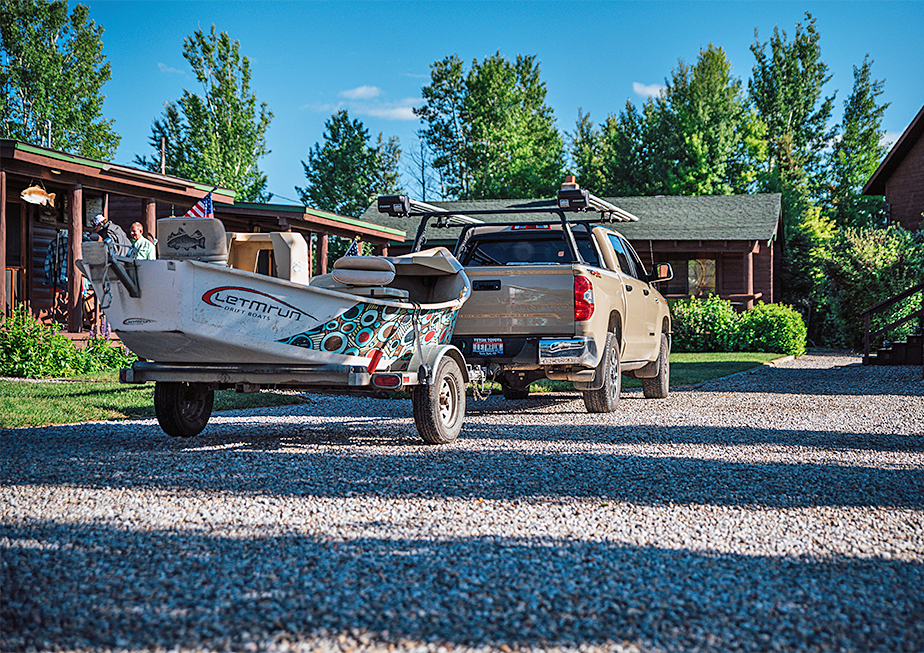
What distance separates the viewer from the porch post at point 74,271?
574 inches

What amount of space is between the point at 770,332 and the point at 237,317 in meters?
20.4

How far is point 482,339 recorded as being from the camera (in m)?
8.75

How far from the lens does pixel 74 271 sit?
14.9m

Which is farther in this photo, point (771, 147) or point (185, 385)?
point (771, 147)

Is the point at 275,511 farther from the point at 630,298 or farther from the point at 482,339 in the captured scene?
the point at 630,298

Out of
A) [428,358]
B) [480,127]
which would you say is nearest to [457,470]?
[428,358]

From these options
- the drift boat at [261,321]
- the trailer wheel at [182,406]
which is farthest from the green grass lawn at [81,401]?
the drift boat at [261,321]

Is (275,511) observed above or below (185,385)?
below

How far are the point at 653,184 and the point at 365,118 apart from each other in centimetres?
2071

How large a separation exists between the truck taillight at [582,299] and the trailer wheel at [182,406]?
3.51 meters

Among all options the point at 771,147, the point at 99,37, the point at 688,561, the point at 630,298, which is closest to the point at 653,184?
the point at 771,147

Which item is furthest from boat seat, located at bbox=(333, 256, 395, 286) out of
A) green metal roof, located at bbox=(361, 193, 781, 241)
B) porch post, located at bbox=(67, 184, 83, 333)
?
green metal roof, located at bbox=(361, 193, 781, 241)

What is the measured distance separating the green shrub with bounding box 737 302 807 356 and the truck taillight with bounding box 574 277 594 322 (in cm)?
1689

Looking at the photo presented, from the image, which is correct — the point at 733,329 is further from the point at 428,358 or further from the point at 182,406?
the point at 182,406
